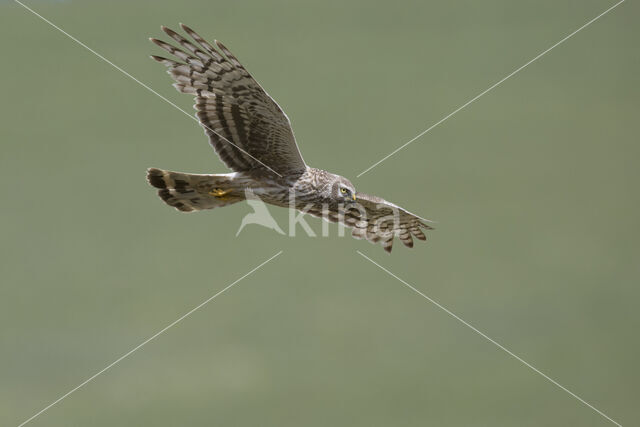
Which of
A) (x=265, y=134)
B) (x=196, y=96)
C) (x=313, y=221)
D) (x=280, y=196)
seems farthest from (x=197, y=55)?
(x=313, y=221)

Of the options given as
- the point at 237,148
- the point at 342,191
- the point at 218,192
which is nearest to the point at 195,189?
the point at 218,192

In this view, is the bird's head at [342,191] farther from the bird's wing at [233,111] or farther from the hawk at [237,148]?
the bird's wing at [233,111]

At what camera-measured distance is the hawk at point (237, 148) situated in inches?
235

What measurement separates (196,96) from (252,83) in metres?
0.44

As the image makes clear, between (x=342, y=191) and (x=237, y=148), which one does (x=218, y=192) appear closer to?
(x=237, y=148)

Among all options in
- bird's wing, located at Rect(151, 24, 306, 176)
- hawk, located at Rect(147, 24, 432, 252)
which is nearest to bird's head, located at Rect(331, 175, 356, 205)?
hawk, located at Rect(147, 24, 432, 252)

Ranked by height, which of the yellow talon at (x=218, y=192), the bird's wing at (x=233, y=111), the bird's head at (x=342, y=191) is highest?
the bird's wing at (x=233, y=111)

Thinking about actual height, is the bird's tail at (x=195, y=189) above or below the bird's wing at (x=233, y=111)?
below

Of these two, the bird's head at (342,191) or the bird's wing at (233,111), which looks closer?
the bird's wing at (233,111)

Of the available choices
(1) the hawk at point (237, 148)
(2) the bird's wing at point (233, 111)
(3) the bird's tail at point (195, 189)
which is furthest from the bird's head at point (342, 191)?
(3) the bird's tail at point (195, 189)

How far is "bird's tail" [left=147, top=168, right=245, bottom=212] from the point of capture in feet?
20.1

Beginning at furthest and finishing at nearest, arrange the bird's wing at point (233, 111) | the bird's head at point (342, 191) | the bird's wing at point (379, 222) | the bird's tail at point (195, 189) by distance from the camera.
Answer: the bird's wing at point (379, 222)
the bird's head at point (342, 191)
the bird's tail at point (195, 189)
the bird's wing at point (233, 111)

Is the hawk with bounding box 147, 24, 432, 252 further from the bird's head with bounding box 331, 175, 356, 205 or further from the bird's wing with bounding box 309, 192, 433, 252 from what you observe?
the bird's wing with bounding box 309, 192, 433, 252

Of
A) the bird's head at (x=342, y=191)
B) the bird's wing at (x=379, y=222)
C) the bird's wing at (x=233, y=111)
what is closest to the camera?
the bird's wing at (x=233, y=111)
